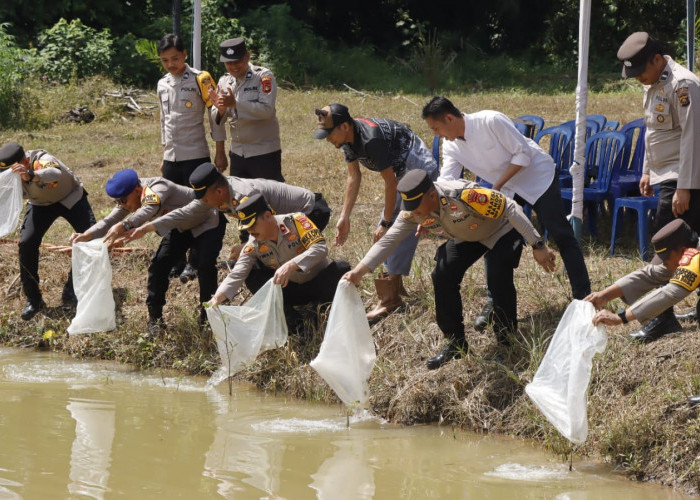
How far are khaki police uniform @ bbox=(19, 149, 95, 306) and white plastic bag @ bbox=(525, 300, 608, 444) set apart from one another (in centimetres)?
417

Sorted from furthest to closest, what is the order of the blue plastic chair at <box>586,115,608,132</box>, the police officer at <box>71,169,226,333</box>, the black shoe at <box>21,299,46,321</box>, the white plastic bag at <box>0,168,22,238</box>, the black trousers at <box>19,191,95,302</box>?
the blue plastic chair at <box>586,115,608,132</box>, the black shoe at <box>21,299,46,321</box>, the black trousers at <box>19,191,95,302</box>, the white plastic bag at <box>0,168,22,238</box>, the police officer at <box>71,169,226,333</box>

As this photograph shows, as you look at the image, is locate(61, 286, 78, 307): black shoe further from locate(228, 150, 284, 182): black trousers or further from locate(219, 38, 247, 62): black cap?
locate(219, 38, 247, 62): black cap

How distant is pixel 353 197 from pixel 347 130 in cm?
59

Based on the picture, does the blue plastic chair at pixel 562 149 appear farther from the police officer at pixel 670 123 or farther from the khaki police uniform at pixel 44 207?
the khaki police uniform at pixel 44 207

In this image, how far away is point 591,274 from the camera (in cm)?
710

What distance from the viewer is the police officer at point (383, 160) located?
6391 millimetres

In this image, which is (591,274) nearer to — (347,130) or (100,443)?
(347,130)

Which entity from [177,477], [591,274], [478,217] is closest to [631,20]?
[591,274]

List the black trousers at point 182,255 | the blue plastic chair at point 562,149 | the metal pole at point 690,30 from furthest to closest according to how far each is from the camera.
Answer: the metal pole at point 690,30 < the blue plastic chair at point 562,149 < the black trousers at point 182,255

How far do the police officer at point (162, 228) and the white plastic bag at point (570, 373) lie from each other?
2826 millimetres

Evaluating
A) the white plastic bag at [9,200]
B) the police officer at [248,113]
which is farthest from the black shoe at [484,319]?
the white plastic bag at [9,200]

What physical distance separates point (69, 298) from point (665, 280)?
4956 millimetres

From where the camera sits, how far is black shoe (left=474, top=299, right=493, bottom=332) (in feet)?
21.5

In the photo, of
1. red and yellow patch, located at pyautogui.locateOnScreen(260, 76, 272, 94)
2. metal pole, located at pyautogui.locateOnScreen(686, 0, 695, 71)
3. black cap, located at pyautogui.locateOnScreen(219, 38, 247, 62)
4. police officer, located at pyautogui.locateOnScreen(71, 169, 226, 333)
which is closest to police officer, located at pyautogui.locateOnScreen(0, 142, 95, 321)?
police officer, located at pyautogui.locateOnScreen(71, 169, 226, 333)
